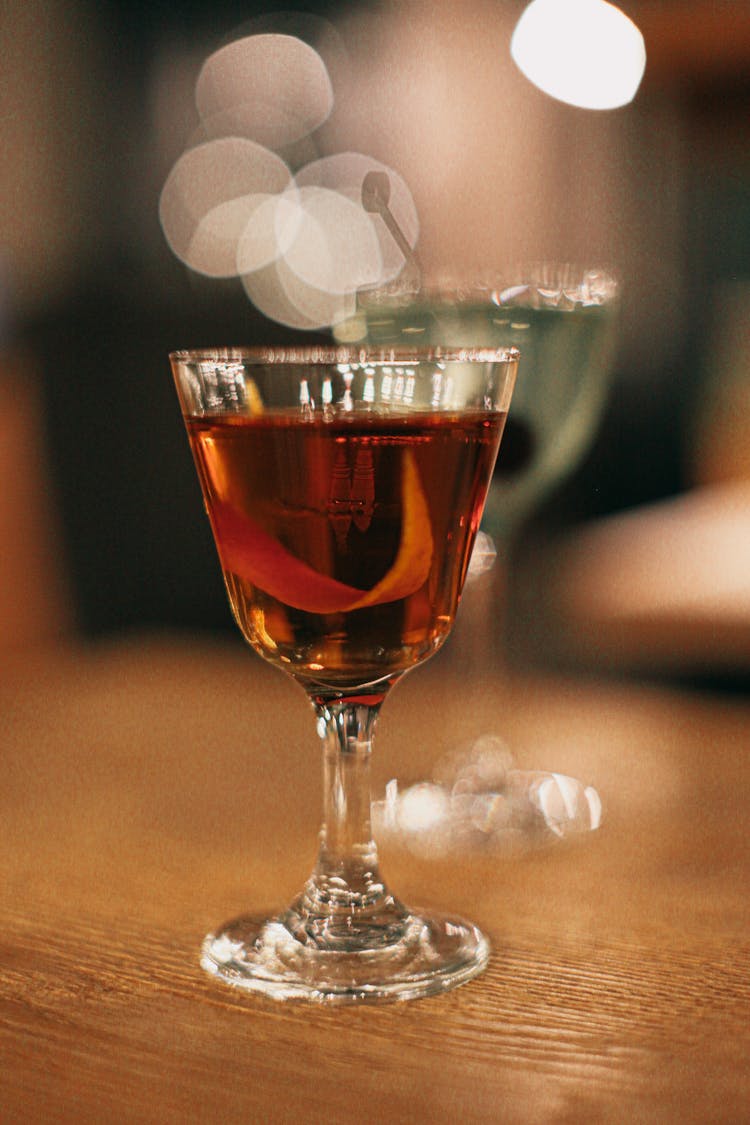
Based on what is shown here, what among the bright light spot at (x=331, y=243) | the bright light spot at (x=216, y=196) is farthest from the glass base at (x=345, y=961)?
the bright light spot at (x=331, y=243)

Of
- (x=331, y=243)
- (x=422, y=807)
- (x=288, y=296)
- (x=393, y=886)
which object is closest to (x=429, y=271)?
(x=422, y=807)

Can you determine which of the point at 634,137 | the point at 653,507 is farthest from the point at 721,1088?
the point at 634,137

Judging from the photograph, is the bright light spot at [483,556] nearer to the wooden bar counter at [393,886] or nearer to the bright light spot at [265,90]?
the wooden bar counter at [393,886]

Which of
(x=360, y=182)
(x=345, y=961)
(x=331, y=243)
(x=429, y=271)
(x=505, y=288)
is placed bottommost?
(x=345, y=961)

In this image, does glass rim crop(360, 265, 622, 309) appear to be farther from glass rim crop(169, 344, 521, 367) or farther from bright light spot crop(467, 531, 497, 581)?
glass rim crop(169, 344, 521, 367)

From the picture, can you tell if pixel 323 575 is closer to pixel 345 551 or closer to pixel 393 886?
pixel 345 551
